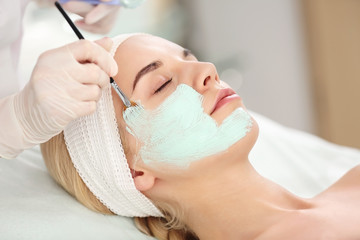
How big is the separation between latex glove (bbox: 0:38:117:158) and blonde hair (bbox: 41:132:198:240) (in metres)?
0.25

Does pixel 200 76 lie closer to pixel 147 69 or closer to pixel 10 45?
pixel 147 69

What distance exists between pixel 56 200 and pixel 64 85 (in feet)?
1.58

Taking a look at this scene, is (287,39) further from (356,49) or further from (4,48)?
(4,48)

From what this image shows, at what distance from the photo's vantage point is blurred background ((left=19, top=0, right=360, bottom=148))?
3324 millimetres

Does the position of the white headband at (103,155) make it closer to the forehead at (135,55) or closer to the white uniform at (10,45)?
the forehead at (135,55)

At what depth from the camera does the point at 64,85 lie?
46.0 inches

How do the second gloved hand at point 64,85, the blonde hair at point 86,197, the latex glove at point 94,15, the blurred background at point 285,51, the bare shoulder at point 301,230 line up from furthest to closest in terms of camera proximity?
the blurred background at point 285,51, the latex glove at point 94,15, the blonde hair at point 86,197, the bare shoulder at point 301,230, the second gloved hand at point 64,85

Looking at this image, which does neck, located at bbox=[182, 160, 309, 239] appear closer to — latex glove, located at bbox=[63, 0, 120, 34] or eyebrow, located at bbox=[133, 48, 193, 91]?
eyebrow, located at bbox=[133, 48, 193, 91]

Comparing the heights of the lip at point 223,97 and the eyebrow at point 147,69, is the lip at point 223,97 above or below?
below

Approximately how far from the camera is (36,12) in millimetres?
2846

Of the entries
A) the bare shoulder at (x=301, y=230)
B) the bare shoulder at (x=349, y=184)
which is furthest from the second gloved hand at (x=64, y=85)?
the bare shoulder at (x=349, y=184)

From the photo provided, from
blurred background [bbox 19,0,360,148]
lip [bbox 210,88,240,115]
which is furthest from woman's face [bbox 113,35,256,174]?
blurred background [bbox 19,0,360,148]

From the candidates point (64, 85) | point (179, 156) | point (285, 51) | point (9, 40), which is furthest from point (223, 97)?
point (285, 51)

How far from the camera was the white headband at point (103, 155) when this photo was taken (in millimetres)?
1404
